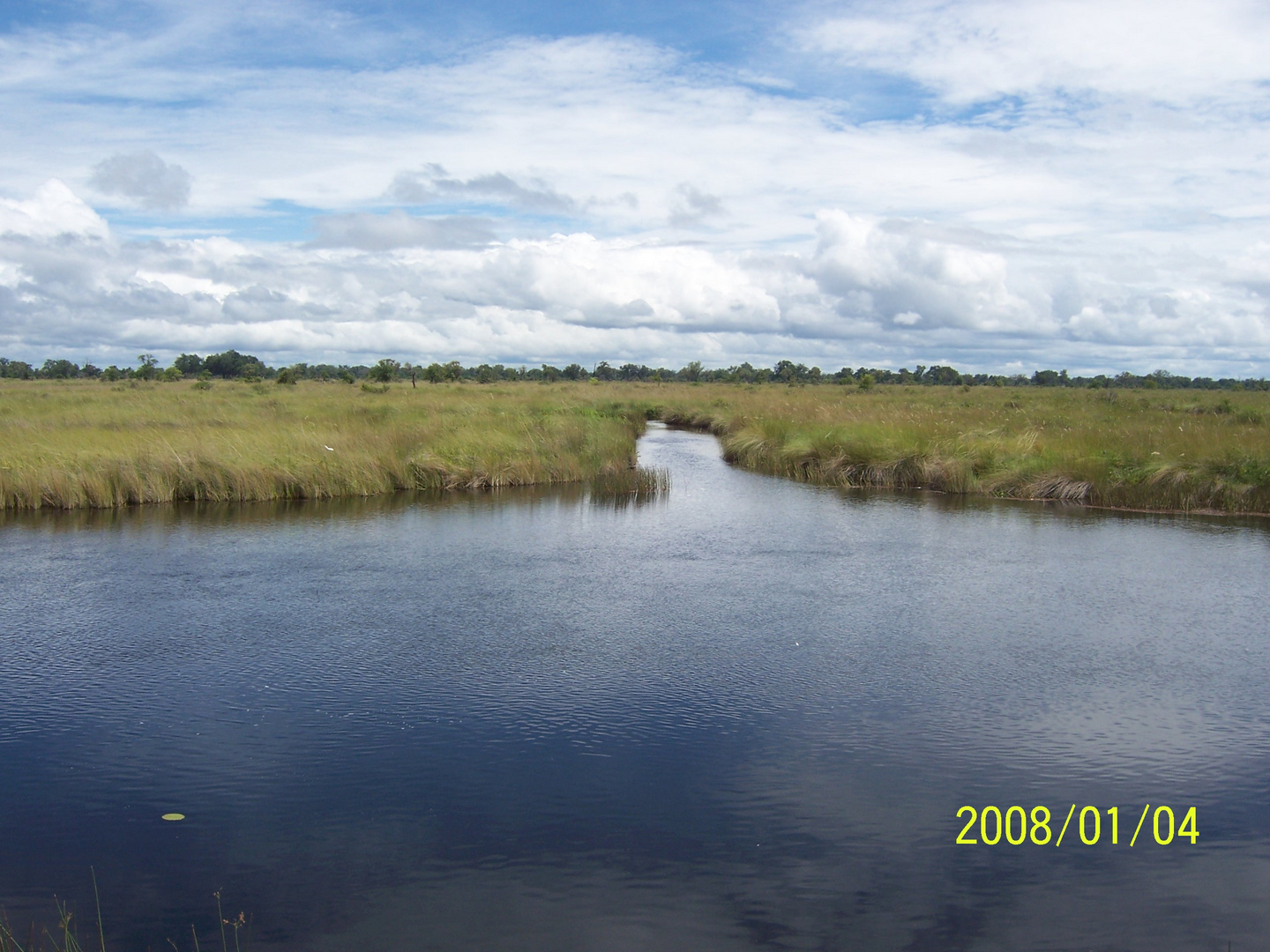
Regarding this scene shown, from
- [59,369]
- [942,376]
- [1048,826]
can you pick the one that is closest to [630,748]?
[1048,826]

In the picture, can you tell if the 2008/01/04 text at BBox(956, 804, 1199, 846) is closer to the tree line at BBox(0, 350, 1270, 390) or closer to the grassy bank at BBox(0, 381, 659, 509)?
the grassy bank at BBox(0, 381, 659, 509)

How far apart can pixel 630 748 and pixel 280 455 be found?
12358 millimetres

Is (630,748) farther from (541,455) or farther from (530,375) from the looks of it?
(530,375)

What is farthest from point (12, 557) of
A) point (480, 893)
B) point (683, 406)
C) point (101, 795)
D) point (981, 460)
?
point (683, 406)

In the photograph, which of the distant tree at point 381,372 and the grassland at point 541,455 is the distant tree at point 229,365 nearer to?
the distant tree at point 381,372

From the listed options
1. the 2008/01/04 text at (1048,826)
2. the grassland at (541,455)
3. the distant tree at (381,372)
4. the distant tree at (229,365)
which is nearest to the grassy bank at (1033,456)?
the grassland at (541,455)

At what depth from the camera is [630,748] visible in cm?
562

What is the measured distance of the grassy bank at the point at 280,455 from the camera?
14.8 metres

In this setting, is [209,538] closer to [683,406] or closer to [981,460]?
[981,460]

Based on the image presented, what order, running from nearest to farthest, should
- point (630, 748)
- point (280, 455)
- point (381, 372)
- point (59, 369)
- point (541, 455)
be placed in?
point (630, 748) < point (280, 455) < point (541, 455) < point (381, 372) < point (59, 369)

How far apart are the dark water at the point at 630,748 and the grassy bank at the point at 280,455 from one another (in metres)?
4.37

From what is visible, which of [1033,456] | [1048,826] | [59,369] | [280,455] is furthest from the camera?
[59,369]

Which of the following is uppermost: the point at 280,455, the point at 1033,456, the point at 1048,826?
the point at 1033,456

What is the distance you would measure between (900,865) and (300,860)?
111 inches
